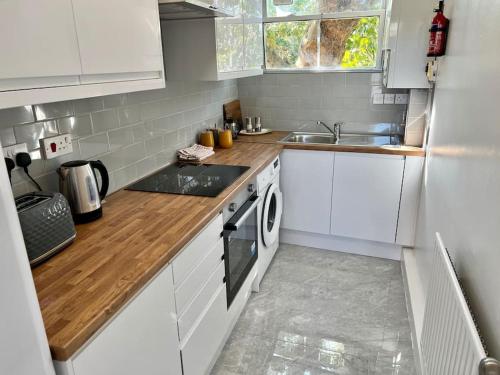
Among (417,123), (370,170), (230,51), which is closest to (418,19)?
(417,123)

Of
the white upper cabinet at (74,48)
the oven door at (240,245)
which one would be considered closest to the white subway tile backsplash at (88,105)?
the white upper cabinet at (74,48)

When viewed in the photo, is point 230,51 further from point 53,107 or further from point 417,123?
point 417,123

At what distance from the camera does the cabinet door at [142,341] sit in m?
1.02

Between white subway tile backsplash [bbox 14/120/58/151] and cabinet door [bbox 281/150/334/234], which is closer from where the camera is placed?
white subway tile backsplash [bbox 14/120/58/151]

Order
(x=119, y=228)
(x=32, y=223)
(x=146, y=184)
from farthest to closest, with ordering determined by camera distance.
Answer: (x=146, y=184) < (x=119, y=228) < (x=32, y=223)

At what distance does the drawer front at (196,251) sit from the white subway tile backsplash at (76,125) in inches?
28.8

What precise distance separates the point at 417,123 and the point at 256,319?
1794 millimetres

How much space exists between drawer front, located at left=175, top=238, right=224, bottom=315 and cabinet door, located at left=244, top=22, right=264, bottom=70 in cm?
155

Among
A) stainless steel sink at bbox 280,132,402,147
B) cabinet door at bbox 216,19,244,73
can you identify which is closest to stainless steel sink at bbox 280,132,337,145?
stainless steel sink at bbox 280,132,402,147

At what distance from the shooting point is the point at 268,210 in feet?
8.56

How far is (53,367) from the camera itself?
0.86 metres

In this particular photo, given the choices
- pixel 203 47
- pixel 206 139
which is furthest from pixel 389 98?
pixel 203 47

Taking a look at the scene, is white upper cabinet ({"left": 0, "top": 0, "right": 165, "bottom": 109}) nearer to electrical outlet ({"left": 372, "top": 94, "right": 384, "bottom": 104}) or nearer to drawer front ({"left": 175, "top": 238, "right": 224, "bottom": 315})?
drawer front ({"left": 175, "top": 238, "right": 224, "bottom": 315})

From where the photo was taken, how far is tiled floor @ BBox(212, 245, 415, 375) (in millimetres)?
1946
